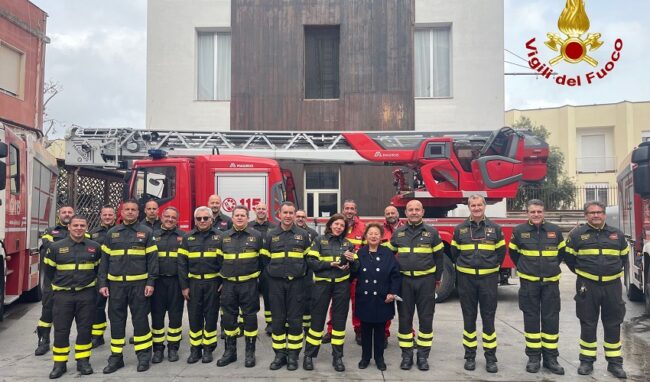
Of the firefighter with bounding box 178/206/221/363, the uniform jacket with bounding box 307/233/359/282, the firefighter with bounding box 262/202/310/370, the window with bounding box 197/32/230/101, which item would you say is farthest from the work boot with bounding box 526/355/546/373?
the window with bounding box 197/32/230/101

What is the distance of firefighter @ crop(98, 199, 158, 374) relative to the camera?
5.41 meters

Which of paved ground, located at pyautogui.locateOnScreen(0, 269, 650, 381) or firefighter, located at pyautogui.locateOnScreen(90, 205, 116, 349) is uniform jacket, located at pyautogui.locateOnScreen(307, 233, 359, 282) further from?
firefighter, located at pyautogui.locateOnScreen(90, 205, 116, 349)

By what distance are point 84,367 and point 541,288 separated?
15.5 feet

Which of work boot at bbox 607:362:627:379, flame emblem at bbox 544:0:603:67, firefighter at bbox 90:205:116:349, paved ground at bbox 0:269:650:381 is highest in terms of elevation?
flame emblem at bbox 544:0:603:67

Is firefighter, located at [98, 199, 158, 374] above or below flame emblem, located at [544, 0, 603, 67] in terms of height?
below

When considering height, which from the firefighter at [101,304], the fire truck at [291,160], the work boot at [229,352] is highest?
the fire truck at [291,160]

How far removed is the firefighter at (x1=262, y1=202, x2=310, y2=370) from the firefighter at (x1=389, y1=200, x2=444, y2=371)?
107 centimetres

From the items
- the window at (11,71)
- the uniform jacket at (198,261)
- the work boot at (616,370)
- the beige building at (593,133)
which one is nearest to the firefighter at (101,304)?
the uniform jacket at (198,261)

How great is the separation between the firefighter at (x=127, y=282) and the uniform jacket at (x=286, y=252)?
1201 mm

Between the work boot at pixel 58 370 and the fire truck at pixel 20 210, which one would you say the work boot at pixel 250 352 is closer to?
the work boot at pixel 58 370

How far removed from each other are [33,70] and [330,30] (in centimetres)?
1129

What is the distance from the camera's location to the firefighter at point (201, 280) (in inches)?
222

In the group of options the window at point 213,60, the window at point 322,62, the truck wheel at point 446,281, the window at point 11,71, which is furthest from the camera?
the window at point 11,71

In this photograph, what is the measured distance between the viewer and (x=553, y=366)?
5.39 m
